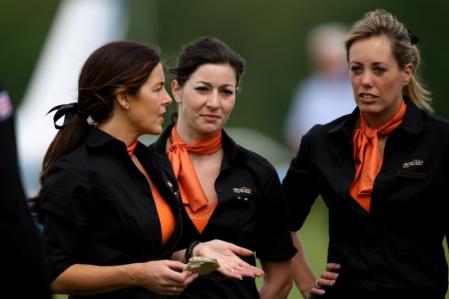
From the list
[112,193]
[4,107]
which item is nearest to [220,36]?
[112,193]

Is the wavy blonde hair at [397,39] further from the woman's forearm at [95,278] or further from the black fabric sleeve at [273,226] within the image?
the woman's forearm at [95,278]

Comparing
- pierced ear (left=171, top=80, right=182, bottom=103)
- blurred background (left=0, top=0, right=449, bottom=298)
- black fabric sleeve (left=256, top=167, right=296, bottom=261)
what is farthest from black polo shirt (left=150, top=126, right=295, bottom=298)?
blurred background (left=0, top=0, right=449, bottom=298)

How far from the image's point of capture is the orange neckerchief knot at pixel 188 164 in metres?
5.81

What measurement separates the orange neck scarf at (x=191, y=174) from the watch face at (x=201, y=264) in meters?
0.77

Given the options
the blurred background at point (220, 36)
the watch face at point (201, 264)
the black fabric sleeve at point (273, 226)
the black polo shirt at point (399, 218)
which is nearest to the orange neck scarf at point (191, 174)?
the black fabric sleeve at point (273, 226)

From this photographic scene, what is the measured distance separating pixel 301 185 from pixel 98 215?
1.28m

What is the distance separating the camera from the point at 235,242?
18.9ft

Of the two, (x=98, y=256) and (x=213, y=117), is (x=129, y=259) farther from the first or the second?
(x=213, y=117)

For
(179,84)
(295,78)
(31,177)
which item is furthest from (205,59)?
(295,78)

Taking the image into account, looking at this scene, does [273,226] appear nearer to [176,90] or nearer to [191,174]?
[191,174]

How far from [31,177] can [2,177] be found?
46.5ft

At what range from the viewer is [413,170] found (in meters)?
5.68

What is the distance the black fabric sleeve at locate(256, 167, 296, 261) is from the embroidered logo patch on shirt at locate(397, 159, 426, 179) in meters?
0.60

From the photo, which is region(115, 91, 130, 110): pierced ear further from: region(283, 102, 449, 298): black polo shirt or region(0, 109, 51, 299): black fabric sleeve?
region(0, 109, 51, 299): black fabric sleeve
